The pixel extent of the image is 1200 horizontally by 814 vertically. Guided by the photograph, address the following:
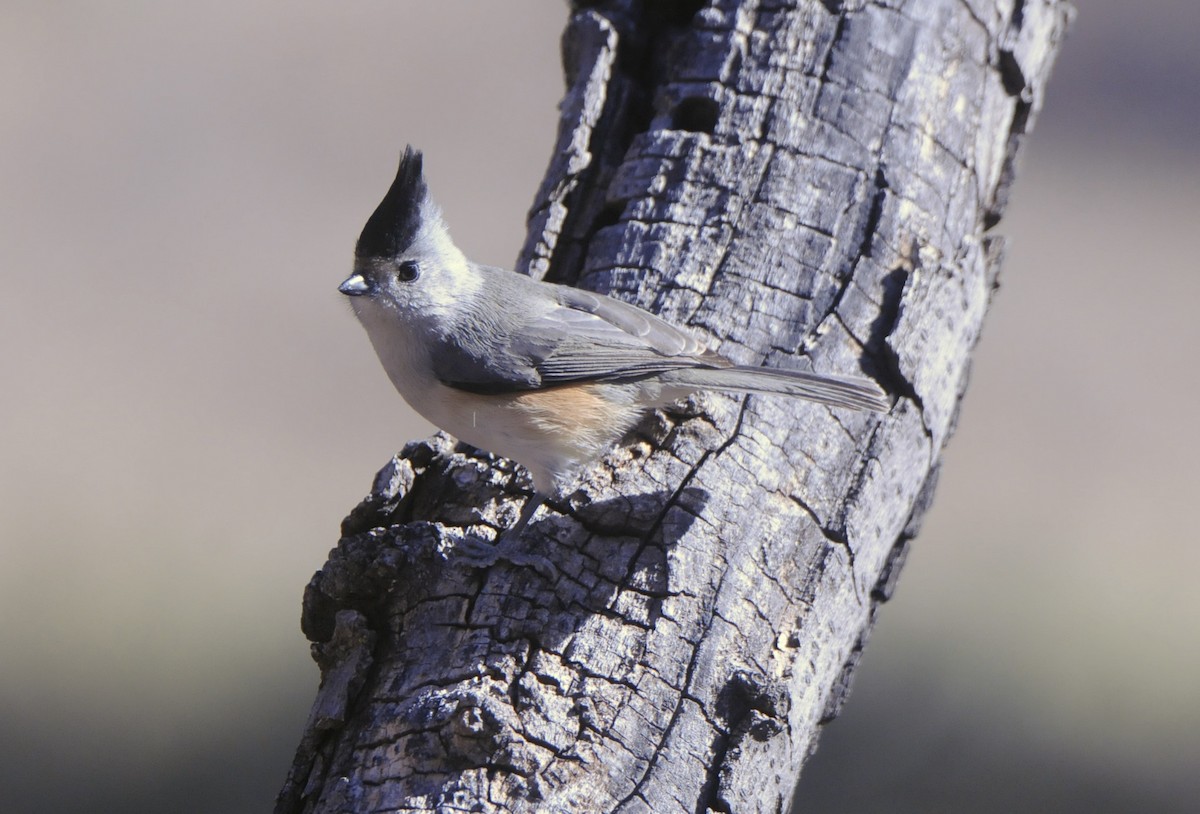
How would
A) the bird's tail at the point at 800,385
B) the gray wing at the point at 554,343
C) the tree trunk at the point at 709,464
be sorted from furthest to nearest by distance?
the gray wing at the point at 554,343 → the bird's tail at the point at 800,385 → the tree trunk at the point at 709,464

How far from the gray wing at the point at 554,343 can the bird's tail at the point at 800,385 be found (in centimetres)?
16

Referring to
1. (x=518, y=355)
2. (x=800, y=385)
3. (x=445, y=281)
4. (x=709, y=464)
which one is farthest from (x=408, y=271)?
(x=800, y=385)

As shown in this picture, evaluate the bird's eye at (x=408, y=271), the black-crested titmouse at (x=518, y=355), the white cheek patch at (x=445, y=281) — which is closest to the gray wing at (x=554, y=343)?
the black-crested titmouse at (x=518, y=355)

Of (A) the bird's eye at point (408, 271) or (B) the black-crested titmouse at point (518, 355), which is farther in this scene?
(A) the bird's eye at point (408, 271)

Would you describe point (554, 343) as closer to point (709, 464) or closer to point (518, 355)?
point (518, 355)

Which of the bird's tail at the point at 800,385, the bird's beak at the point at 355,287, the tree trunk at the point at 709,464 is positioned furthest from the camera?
the bird's beak at the point at 355,287

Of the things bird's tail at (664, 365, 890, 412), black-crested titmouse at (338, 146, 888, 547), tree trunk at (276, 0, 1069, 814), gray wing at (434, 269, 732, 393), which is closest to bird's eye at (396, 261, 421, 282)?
black-crested titmouse at (338, 146, 888, 547)

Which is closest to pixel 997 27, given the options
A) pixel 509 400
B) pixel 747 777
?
pixel 509 400

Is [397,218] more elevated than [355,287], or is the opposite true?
[397,218]

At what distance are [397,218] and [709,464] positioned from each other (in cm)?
113

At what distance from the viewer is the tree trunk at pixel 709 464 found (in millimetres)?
2225

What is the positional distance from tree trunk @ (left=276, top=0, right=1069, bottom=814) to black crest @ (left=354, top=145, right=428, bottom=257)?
440 mm

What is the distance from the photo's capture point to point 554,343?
3064mm

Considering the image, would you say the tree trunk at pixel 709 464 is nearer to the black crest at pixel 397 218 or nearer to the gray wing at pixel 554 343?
the gray wing at pixel 554 343
